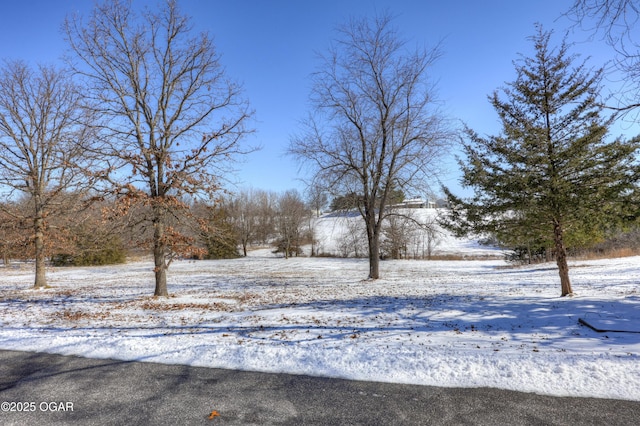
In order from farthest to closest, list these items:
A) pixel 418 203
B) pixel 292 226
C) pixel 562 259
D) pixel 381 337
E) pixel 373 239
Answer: pixel 292 226
pixel 418 203
pixel 373 239
pixel 562 259
pixel 381 337

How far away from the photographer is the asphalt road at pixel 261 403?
143 inches

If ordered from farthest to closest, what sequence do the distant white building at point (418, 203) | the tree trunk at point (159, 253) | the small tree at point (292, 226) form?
1. the small tree at point (292, 226)
2. the distant white building at point (418, 203)
3. the tree trunk at point (159, 253)

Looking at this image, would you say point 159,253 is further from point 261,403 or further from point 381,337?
point 261,403

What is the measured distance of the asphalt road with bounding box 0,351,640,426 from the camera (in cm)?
364

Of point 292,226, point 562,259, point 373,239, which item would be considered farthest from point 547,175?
point 292,226

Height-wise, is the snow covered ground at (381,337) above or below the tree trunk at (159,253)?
below

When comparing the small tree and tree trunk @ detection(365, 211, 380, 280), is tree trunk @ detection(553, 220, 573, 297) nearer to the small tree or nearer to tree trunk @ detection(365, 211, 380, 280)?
tree trunk @ detection(365, 211, 380, 280)

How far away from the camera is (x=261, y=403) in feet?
13.4

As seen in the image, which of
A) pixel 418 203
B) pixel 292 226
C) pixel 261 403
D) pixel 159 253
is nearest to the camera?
pixel 261 403

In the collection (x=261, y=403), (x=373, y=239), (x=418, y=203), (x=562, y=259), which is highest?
(x=418, y=203)

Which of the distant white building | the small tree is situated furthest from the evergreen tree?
the small tree

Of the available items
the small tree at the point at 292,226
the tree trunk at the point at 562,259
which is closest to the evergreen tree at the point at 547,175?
the tree trunk at the point at 562,259

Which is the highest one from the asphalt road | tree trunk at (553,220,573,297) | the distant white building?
the distant white building

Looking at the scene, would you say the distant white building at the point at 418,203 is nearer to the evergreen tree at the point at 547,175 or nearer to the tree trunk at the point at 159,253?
the evergreen tree at the point at 547,175
